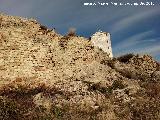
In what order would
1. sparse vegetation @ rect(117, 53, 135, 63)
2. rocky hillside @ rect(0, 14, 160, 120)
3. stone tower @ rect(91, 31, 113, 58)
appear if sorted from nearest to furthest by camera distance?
1. rocky hillside @ rect(0, 14, 160, 120)
2. sparse vegetation @ rect(117, 53, 135, 63)
3. stone tower @ rect(91, 31, 113, 58)

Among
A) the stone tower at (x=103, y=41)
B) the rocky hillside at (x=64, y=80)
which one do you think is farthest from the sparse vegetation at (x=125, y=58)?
the stone tower at (x=103, y=41)

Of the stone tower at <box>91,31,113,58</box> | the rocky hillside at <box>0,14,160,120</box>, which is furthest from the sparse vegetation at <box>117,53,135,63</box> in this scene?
the stone tower at <box>91,31,113,58</box>

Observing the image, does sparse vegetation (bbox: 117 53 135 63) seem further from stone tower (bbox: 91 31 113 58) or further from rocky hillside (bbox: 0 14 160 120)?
stone tower (bbox: 91 31 113 58)

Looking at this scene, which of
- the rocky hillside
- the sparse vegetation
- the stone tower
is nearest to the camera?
the rocky hillside

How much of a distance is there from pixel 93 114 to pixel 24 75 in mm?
7547

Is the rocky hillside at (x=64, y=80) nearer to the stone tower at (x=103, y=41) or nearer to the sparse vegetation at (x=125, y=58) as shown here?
the sparse vegetation at (x=125, y=58)

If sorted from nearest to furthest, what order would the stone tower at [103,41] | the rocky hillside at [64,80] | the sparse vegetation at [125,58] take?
1. the rocky hillside at [64,80]
2. the sparse vegetation at [125,58]
3. the stone tower at [103,41]

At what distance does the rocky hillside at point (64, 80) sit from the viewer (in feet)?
65.9

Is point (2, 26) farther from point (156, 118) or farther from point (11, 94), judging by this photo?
point (156, 118)

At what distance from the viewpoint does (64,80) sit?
2719cm

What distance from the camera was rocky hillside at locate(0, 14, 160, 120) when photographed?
20078 mm

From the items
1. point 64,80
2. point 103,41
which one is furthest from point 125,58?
point 64,80

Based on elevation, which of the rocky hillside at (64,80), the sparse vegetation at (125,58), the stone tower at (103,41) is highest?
the stone tower at (103,41)

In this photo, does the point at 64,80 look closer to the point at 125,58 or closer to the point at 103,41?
the point at 125,58
